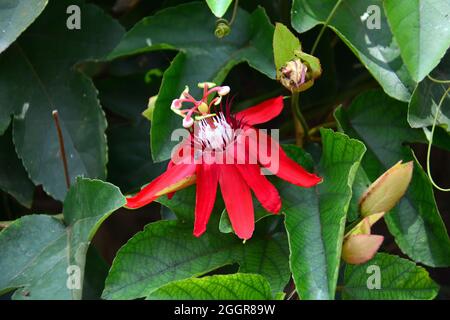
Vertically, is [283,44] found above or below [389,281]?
above

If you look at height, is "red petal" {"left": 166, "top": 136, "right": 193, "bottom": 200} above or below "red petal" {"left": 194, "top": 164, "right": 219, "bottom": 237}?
above

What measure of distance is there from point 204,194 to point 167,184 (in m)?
0.05

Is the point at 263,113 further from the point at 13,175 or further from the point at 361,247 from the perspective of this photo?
the point at 13,175

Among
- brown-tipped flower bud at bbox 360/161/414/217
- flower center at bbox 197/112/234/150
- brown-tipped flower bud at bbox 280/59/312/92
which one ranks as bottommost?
brown-tipped flower bud at bbox 360/161/414/217

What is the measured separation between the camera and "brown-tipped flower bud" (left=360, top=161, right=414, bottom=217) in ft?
3.23

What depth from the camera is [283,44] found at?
1039 mm

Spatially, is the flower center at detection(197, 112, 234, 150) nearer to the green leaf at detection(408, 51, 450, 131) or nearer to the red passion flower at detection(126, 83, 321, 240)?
the red passion flower at detection(126, 83, 321, 240)

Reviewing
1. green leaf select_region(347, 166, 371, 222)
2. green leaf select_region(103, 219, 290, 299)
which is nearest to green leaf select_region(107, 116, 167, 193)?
green leaf select_region(103, 219, 290, 299)

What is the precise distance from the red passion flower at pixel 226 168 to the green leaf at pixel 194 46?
0.05 meters

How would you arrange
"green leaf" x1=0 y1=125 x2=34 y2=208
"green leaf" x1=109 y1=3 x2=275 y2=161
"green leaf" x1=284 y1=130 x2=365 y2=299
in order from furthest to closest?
"green leaf" x1=0 y1=125 x2=34 y2=208 < "green leaf" x1=109 y1=3 x2=275 y2=161 < "green leaf" x1=284 y1=130 x2=365 y2=299

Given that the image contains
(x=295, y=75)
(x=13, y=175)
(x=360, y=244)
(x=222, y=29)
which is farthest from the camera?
(x=13, y=175)

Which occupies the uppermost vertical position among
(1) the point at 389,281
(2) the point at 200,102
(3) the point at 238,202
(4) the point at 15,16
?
(4) the point at 15,16

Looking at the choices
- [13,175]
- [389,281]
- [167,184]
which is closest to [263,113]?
[167,184]

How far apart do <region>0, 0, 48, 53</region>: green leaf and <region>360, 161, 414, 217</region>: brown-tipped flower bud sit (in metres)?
0.53
